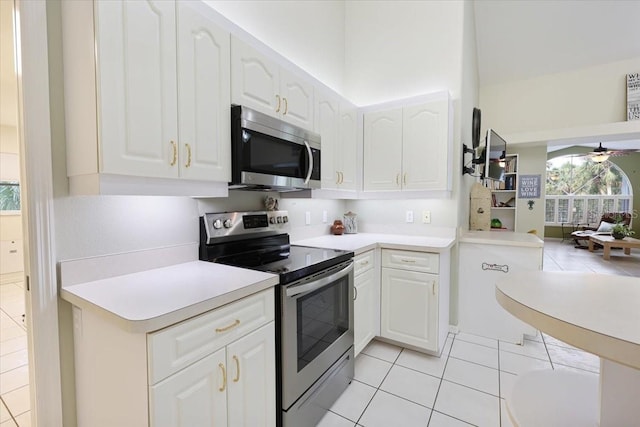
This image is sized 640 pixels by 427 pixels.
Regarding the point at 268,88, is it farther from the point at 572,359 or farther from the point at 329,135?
the point at 572,359

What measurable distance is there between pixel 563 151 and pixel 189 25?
38.2 feet

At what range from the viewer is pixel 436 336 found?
92.0 inches

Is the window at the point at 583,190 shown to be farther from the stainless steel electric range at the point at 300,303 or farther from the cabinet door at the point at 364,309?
the stainless steel electric range at the point at 300,303

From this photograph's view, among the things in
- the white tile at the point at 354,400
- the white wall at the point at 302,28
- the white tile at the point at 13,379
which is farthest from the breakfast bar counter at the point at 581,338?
the white tile at the point at 13,379

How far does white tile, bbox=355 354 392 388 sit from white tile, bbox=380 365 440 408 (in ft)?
0.16

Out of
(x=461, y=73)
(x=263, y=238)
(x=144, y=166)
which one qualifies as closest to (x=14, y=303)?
(x=263, y=238)

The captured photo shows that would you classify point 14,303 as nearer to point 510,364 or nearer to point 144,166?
point 144,166

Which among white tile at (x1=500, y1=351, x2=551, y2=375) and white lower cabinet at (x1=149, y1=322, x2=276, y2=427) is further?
white tile at (x1=500, y1=351, x2=551, y2=375)

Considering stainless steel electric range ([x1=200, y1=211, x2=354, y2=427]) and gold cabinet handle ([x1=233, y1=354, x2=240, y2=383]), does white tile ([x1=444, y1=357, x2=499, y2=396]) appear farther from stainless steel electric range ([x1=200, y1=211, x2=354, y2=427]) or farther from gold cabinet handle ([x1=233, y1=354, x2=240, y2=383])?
gold cabinet handle ([x1=233, y1=354, x2=240, y2=383])

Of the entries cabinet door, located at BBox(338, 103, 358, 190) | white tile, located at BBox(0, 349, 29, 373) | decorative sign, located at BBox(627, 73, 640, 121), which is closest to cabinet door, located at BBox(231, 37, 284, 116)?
cabinet door, located at BBox(338, 103, 358, 190)

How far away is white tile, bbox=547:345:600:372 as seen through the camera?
2.29m

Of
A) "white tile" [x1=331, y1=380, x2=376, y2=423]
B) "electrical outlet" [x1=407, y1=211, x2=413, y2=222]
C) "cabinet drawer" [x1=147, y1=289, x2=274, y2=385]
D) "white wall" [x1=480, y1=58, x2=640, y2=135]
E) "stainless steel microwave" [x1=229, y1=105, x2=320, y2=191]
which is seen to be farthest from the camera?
"white wall" [x1=480, y1=58, x2=640, y2=135]

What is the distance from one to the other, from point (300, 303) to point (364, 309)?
93 cm

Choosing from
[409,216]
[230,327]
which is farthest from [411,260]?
[230,327]
